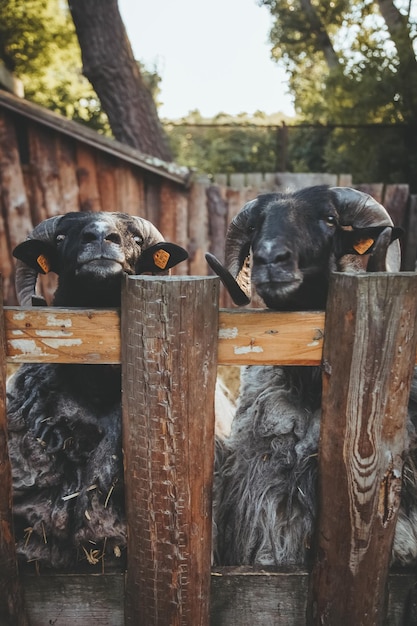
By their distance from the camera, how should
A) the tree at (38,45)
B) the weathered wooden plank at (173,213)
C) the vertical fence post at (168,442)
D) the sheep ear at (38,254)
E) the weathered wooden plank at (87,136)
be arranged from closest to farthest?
the vertical fence post at (168,442), the sheep ear at (38,254), the weathered wooden plank at (87,136), the weathered wooden plank at (173,213), the tree at (38,45)

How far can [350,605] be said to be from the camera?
1987 millimetres

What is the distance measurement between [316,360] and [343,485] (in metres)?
0.48

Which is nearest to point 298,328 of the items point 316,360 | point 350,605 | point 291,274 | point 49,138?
point 316,360

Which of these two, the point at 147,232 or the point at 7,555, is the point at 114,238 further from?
the point at 7,555

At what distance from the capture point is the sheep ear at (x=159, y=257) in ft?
9.23

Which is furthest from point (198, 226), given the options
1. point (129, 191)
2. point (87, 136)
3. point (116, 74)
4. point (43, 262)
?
point (43, 262)

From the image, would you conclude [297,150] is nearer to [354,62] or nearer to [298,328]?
[354,62]

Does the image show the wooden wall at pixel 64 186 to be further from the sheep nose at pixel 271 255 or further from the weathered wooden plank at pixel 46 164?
the sheep nose at pixel 271 255

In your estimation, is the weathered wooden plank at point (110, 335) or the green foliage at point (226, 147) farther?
the green foliage at point (226, 147)

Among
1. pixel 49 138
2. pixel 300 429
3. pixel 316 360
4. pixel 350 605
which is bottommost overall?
pixel 350 605

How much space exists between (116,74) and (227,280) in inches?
276

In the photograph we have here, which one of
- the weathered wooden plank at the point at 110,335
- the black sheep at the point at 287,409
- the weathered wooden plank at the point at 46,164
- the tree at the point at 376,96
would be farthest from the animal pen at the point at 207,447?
the tree at the point at 376,96

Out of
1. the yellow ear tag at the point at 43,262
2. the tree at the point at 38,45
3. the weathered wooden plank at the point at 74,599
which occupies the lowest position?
the weathered wooden plank at the point at 74,599

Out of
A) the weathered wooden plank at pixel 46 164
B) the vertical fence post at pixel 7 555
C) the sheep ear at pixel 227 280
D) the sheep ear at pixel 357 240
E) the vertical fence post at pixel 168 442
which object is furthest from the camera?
the weathered wooden plank at pixel 46 164
